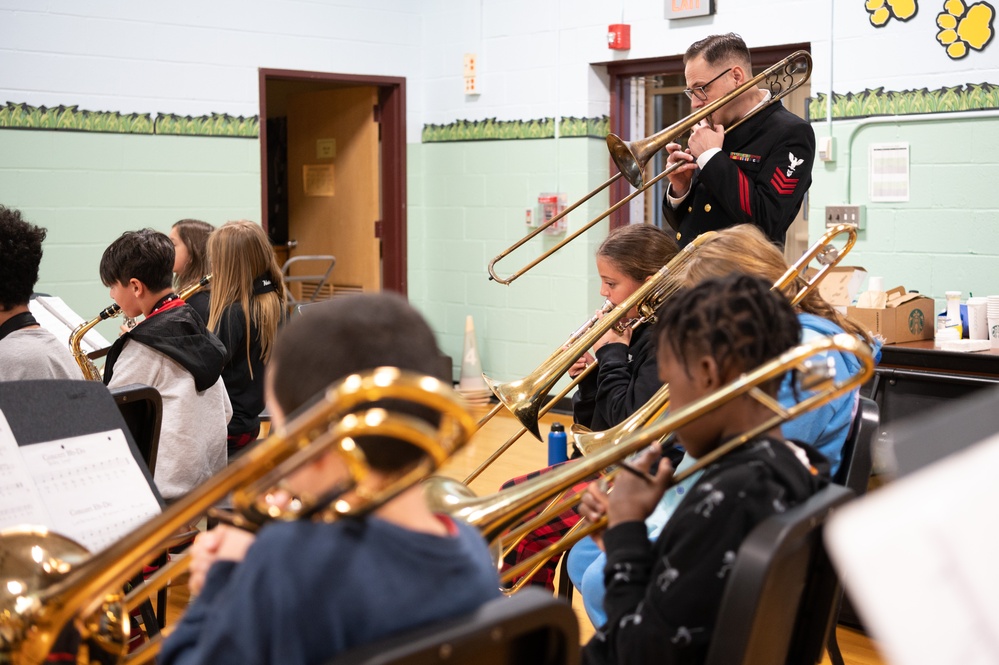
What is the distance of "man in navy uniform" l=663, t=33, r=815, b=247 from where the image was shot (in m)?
2.80

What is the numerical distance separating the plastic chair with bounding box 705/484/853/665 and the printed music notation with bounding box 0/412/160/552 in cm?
95

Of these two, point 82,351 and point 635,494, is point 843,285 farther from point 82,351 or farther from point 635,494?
point 635,494

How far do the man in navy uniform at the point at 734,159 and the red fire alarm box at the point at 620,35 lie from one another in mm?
2583

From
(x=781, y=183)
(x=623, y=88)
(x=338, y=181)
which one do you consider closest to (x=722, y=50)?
(x=781, y=183)

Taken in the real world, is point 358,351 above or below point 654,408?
above

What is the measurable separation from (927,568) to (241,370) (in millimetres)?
3095

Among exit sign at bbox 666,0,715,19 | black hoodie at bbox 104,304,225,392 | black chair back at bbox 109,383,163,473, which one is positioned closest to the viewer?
black chair back at bbox 109,383,163,473

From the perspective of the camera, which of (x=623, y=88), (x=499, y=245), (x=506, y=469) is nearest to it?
(x=506, y=469)

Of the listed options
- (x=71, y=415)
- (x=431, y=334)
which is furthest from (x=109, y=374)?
(x=431, y=334)

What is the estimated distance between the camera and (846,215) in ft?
15.5

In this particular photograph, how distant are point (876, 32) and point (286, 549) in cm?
432

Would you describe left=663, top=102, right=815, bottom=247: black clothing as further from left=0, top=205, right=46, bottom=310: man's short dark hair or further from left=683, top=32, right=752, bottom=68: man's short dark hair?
left=0, top=205, right=46, bottom=310: man's short dark hair

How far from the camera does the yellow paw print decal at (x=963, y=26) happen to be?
4246mm

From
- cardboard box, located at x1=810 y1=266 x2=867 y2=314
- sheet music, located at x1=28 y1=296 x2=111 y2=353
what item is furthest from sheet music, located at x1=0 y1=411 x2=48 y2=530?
cardboard box, located at x1=810 y1=266 x2=867 y2=314
